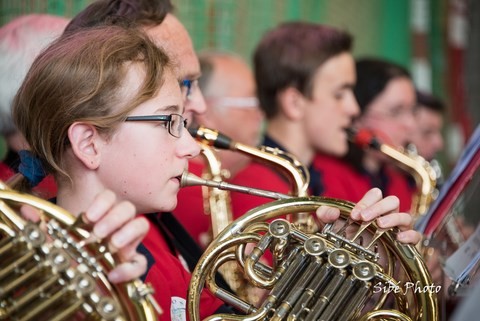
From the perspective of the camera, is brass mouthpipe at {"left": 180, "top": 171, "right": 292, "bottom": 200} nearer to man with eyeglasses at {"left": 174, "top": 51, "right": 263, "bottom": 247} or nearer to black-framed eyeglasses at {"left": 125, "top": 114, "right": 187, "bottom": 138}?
black-framed eyeglasses at {"left": 125, "top": 114, "right": 187, "bottom": 138}

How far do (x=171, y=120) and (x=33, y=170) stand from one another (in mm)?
317

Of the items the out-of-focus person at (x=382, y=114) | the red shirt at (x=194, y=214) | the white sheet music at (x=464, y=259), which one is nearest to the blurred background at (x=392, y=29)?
the out-of-focus person at (x=382, y=114)

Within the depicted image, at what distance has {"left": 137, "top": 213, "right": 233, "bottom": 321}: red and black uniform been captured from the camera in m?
1.77

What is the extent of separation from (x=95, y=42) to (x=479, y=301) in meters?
1.03

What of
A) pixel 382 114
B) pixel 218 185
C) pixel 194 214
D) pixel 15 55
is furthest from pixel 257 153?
pixel 382 114

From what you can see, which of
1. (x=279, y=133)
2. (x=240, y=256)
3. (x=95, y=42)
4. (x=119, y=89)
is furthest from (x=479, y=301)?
(x=279, y=133)

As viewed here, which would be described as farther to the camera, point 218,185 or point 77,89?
point 218,185

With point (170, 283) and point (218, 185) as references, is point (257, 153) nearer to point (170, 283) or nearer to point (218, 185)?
point (218, 185)

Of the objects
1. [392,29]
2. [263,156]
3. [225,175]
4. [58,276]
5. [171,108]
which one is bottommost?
[392,29]

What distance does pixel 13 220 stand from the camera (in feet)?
4.55

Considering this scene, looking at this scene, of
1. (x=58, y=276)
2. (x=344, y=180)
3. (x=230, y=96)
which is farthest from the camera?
(x=344, y=180)

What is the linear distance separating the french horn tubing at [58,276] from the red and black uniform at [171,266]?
35cm

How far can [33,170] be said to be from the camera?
5.68 feet

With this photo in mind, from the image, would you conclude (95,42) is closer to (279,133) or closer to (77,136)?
(77,136)
